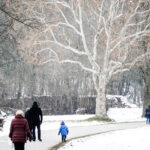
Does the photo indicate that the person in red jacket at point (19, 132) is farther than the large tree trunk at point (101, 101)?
No

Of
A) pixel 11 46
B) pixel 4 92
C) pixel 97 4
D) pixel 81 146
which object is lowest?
pixel 81 146

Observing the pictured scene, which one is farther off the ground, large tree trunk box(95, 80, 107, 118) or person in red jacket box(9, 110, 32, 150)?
large tree trunk box(95, 80, 107, 118)

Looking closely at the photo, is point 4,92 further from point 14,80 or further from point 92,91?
point 92,91

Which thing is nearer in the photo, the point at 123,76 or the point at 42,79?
the point at 42,79

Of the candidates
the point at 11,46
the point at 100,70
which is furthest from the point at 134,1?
the point at 11,46

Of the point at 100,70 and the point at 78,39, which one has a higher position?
the point at 78,39

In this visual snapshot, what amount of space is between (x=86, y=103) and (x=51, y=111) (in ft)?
14.7

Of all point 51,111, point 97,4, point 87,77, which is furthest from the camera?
point 87,77

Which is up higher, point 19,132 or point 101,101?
point 101,101

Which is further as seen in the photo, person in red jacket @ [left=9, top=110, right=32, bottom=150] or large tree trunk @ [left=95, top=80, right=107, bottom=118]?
large tree trunk @ [left=95, top=80, right=107, bottom=118]

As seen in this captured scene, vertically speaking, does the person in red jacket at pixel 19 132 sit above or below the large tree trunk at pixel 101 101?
below

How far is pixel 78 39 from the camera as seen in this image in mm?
49344

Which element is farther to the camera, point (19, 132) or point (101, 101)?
point (101, 101)

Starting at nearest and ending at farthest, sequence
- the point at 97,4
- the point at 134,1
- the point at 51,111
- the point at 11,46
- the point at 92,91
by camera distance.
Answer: the point at 97,4 < the point at 134,1 < the point at 11,46 < the point at 51,111 < the point at 92,91
